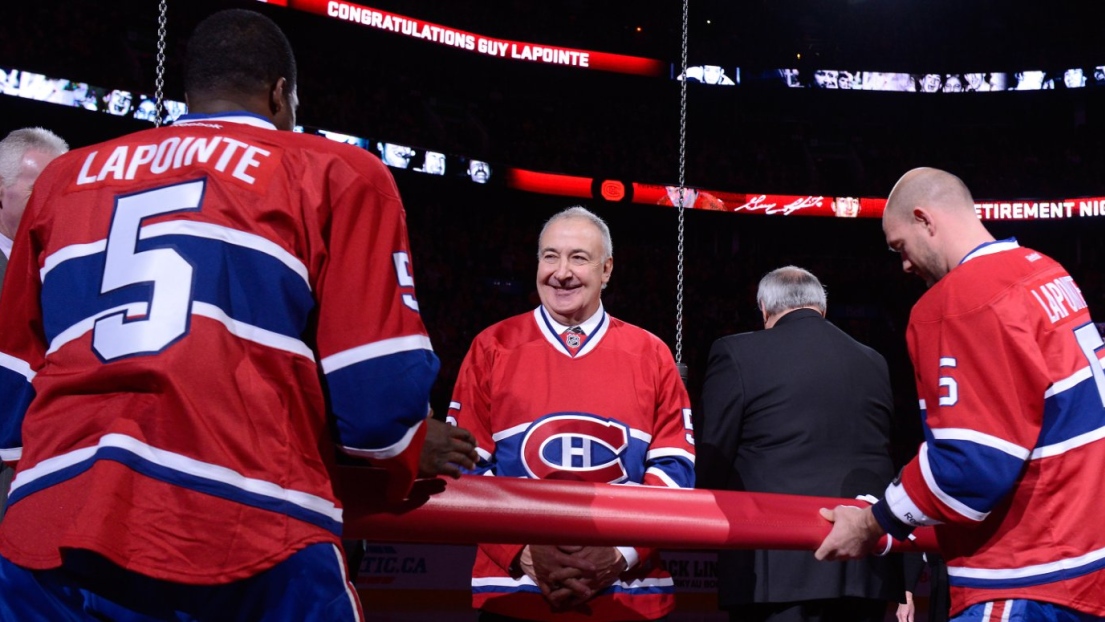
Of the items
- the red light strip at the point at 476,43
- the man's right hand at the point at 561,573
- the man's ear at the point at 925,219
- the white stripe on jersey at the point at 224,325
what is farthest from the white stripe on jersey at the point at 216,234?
the red light strip at the point at 476,43

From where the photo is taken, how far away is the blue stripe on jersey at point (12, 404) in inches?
64.5

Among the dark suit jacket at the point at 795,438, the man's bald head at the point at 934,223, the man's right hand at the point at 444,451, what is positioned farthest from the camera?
the dark suit jacket at the point at 795,438

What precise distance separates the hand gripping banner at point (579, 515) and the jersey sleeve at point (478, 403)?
0.68 metres

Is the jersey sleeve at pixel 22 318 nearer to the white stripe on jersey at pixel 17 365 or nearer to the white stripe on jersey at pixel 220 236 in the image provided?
the white stripe on jersey at pixel 17 365

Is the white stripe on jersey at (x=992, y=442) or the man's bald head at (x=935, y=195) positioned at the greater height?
the man's bald head at (x=935, y=195)

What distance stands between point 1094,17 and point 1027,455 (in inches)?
939

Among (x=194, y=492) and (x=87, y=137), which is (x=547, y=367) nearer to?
(x=194, y=492)

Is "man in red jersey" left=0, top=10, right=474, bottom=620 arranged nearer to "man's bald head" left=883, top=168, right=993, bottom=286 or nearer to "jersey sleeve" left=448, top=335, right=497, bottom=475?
"jersey sleeve" left=448, top=335, right=497, bottom=475

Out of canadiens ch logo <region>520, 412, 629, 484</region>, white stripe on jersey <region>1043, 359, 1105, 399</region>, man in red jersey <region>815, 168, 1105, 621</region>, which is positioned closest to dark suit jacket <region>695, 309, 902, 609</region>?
canadiens ch logo <region>520, 412, 629, 484</region>

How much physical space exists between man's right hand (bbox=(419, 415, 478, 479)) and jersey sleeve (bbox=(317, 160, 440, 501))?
0.67 ft

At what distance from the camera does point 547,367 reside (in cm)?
300

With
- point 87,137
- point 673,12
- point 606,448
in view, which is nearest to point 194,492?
point 606,448

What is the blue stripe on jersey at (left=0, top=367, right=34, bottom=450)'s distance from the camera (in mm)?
1639

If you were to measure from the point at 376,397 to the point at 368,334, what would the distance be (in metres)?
0.10
